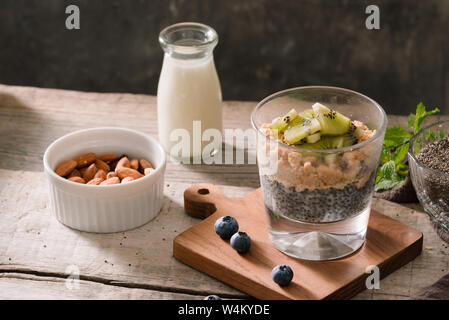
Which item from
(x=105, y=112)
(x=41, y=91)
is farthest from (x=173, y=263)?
(x=41, y=91)

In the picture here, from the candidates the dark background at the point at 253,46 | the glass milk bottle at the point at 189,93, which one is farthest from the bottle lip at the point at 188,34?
the dark background at the point at 253,46

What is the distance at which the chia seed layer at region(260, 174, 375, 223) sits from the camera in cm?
112

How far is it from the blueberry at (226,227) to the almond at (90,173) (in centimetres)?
28

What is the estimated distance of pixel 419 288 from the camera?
1.17 m

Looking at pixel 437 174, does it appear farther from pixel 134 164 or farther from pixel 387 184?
pixel 134 164

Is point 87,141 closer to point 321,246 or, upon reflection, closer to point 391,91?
point 321,246

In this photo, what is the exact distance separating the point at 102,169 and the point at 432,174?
629 mm

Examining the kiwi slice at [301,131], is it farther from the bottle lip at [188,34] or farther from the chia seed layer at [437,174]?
the bottle lip at [188,34]

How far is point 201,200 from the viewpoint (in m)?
1.35

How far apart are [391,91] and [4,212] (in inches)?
61.6

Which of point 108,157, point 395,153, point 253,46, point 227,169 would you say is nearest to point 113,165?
point 108,157

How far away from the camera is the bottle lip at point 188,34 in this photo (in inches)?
58.5

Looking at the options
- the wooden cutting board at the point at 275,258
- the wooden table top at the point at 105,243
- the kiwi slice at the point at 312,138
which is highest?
the kiwi slice at the point at 312,138

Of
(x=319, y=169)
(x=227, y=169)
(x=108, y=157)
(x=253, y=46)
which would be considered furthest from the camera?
(x=253, y=46)
